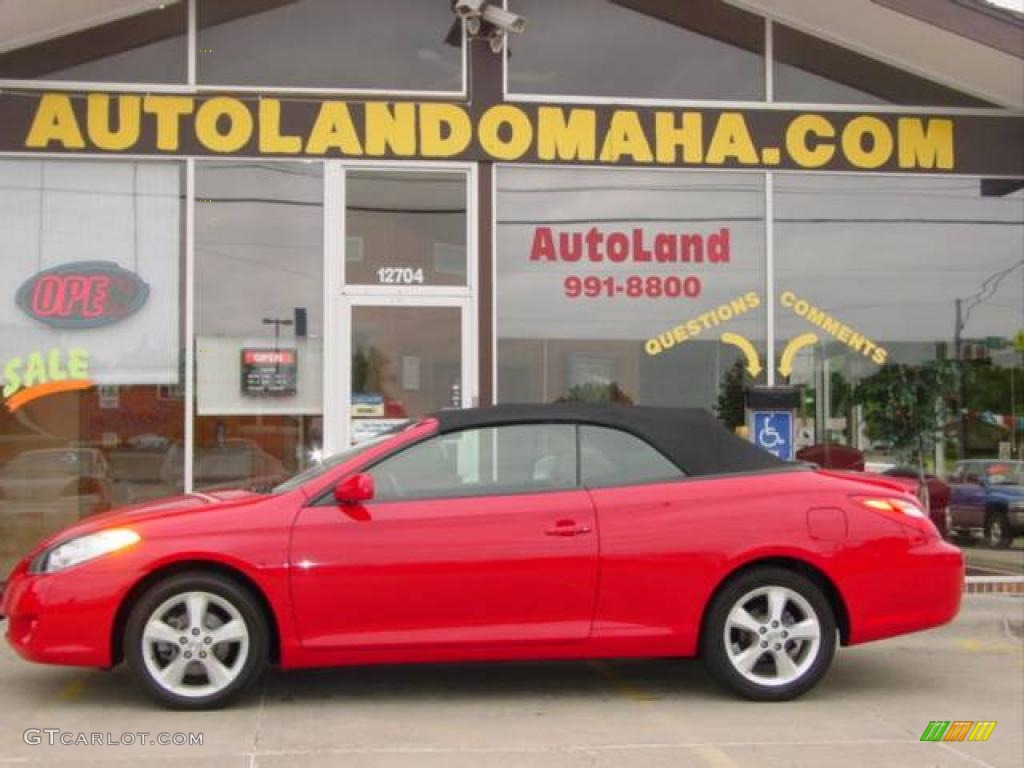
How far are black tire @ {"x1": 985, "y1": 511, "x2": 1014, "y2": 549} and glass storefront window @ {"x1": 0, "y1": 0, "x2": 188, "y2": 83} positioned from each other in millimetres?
7386

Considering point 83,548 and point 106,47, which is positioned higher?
point 106,47

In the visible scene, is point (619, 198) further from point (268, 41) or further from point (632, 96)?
point (268, 41)

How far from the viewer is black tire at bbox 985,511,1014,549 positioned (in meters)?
9.41

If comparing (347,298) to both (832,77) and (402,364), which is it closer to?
(402,364)

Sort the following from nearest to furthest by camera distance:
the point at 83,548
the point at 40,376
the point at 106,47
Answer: the point at 83,548, the point at 40,376, the point at 106,47

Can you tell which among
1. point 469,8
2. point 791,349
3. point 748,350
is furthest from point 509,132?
point 791,349

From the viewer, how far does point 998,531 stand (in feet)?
31.2

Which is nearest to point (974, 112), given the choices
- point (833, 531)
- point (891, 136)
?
point (891, 136)

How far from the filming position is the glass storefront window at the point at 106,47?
29.2ft

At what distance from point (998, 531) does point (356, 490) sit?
615 cm

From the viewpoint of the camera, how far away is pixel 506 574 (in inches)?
225

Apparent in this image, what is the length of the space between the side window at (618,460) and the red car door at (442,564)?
0.20 metres

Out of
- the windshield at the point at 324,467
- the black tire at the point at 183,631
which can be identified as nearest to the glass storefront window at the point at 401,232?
the windshield at the point at 324,467

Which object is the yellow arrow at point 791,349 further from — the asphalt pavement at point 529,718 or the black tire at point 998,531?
the asphalt pavement at point 529,718
